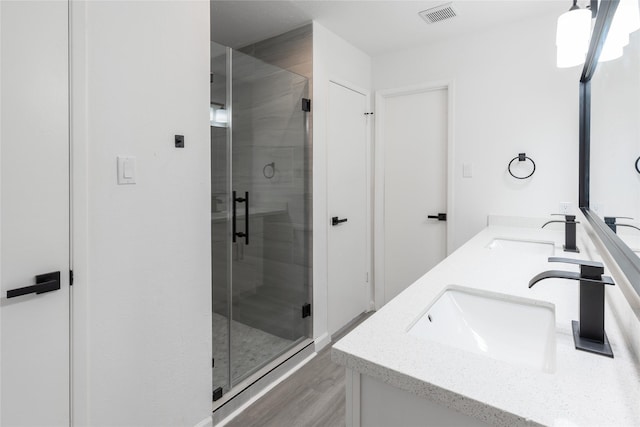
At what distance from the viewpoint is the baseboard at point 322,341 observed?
2.54 m

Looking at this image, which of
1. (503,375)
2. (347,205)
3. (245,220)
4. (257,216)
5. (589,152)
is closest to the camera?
(503,375)

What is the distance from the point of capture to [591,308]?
0.76 m

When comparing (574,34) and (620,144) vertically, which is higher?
(574,34)

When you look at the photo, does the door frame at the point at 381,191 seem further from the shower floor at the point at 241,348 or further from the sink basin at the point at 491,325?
the sink basin at the point at 491,325

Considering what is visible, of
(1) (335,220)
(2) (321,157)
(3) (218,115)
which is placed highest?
(3) (218,115)

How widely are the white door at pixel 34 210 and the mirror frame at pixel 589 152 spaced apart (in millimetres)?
1613

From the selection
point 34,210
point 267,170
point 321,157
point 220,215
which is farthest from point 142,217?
point 321,157

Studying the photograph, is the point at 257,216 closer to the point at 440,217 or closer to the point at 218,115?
the point at 218,115

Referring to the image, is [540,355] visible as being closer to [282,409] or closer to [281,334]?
[282,409]

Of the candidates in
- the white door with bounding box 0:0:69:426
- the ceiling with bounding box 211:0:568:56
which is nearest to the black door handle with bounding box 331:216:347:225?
the ceiling with bounding box 211:0:568:56

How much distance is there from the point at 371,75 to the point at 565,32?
1.85 m

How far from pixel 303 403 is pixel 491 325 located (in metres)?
1.33

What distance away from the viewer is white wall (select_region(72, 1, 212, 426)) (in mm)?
1203

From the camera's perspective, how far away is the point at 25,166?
1053mm
